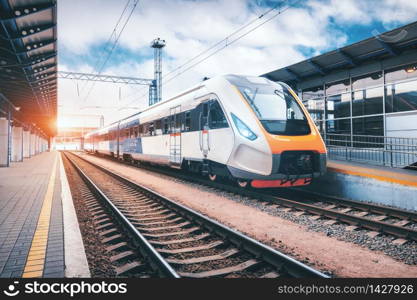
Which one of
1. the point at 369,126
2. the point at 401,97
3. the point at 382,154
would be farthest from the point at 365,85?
the point at 382,154

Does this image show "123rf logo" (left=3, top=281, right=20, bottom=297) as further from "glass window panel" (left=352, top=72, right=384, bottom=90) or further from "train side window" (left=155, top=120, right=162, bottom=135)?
"glass window panel" (left=352, top=72, right=384, bottom=90)

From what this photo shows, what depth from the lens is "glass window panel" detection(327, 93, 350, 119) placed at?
13352 mm

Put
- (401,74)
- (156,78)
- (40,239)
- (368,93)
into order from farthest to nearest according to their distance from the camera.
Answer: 1. (156,78)
2. (368,93)
3. (401,74)
4. (40,239)

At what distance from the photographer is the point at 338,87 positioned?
1362 cm

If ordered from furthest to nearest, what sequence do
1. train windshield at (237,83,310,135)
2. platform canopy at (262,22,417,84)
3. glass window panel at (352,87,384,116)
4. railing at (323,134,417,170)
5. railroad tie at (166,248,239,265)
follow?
glass window panel at (352,87,384,116)
platform canopy at (262,22,417,84)
railing at (323,134,417,170)
train windshield at (237,83,310,135)
railroad tie at (166,248,239,265)

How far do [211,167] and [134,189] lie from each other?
2.71 meters

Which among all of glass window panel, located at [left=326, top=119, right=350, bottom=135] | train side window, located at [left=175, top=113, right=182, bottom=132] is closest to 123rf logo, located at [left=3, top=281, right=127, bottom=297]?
train side window, located at [left=175, top=113, right=182, bottom=132]

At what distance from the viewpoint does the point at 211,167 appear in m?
8.93

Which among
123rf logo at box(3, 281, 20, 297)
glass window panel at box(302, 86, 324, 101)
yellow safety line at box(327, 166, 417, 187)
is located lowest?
123rf logo at box(3, 281, 20, 297)

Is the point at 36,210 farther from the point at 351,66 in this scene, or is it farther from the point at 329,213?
the point at 351,66

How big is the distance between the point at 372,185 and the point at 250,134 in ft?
11.1

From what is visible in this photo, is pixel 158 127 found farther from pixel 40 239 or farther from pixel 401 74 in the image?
pixel 401 74

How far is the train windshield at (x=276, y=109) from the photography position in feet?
24.5

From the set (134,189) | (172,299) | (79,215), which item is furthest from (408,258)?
(134,189)
